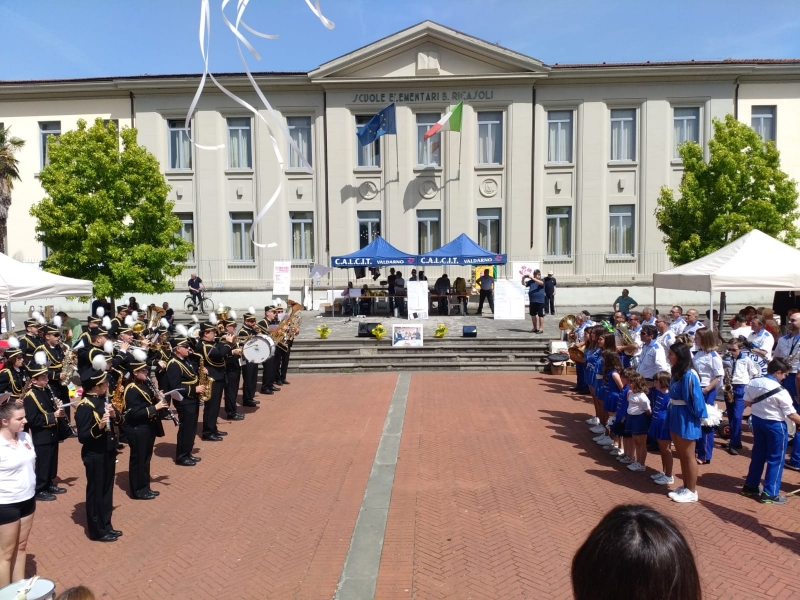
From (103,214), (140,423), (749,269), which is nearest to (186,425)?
(140,423)

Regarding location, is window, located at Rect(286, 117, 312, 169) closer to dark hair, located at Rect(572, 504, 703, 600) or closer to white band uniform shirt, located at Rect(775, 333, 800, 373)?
white band uniform shirt, located at Rect(775, 333, 800, 373)

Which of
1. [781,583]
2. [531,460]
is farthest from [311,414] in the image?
[781,583]

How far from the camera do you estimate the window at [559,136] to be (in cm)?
2920

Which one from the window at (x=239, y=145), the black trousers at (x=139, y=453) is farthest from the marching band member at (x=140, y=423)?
the window at (x=239, y=145)

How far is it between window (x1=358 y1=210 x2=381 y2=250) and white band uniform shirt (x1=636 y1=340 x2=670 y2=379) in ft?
70.1

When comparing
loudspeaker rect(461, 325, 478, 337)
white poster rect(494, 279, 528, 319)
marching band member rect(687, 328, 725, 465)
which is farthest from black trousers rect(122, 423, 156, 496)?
white poster rect(494, 279, 528, 319)

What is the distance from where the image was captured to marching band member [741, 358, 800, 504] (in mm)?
6965

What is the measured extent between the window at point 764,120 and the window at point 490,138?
12865 millimetres

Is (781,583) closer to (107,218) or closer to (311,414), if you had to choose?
(311,414)

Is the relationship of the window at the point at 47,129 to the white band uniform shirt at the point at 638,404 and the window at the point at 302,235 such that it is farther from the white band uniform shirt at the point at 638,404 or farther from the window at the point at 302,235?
the white band uniform shirt at the point at 638,404

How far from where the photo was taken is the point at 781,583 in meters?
5.33

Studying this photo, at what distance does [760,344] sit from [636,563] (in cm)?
1005

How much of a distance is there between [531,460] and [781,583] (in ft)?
13.0

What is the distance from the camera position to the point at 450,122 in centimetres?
2686
